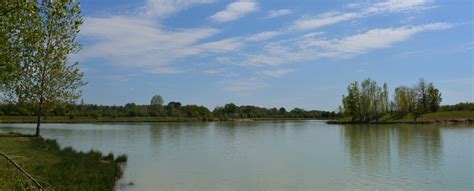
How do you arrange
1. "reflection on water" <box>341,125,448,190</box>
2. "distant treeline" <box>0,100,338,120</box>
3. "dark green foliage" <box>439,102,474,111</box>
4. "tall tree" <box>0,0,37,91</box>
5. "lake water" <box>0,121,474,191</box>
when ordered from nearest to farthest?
1. "tall tree" <box>0,0,37,91</box>
2. "lake water" <box>0,121,474,191</box>
3. "reflection on water" <box>341,125,448,190</box>
4. "dark green foliage" <box>439,102,474,111</box>
5. "distant treeline" <box>0,100,338,120</box>

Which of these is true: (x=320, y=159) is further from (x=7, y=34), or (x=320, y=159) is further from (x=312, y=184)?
(x=7, y=34)

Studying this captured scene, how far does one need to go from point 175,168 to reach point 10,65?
12.8m

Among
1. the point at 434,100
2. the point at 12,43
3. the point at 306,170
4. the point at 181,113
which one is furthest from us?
the point at 181,113

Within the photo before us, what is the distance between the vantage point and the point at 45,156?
19.8 metres

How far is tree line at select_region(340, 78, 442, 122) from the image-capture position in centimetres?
9925

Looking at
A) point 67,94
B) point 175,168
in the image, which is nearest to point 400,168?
point 175,168

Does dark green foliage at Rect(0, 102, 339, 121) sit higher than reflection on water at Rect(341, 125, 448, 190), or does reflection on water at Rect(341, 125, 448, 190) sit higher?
dark green foliage at Rect(0, 102, 339, 121)

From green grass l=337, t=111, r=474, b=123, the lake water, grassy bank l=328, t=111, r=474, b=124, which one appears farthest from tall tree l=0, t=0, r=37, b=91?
green grass l=337, t=111, r=474, b=123

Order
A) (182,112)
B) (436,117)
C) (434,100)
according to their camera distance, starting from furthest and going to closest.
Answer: (182,112), (434,100), (436,117)

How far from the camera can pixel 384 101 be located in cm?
10362

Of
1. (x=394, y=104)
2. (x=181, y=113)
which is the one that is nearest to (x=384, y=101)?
(x=394, y=104)

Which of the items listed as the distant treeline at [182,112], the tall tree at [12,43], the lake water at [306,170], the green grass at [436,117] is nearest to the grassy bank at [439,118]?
the green grass at [436,117]

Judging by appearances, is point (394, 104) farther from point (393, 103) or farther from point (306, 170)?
point (306, 170)

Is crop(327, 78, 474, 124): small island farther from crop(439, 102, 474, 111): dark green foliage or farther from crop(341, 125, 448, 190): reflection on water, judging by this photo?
crop(341, 125, 448, 190): reflection on water
